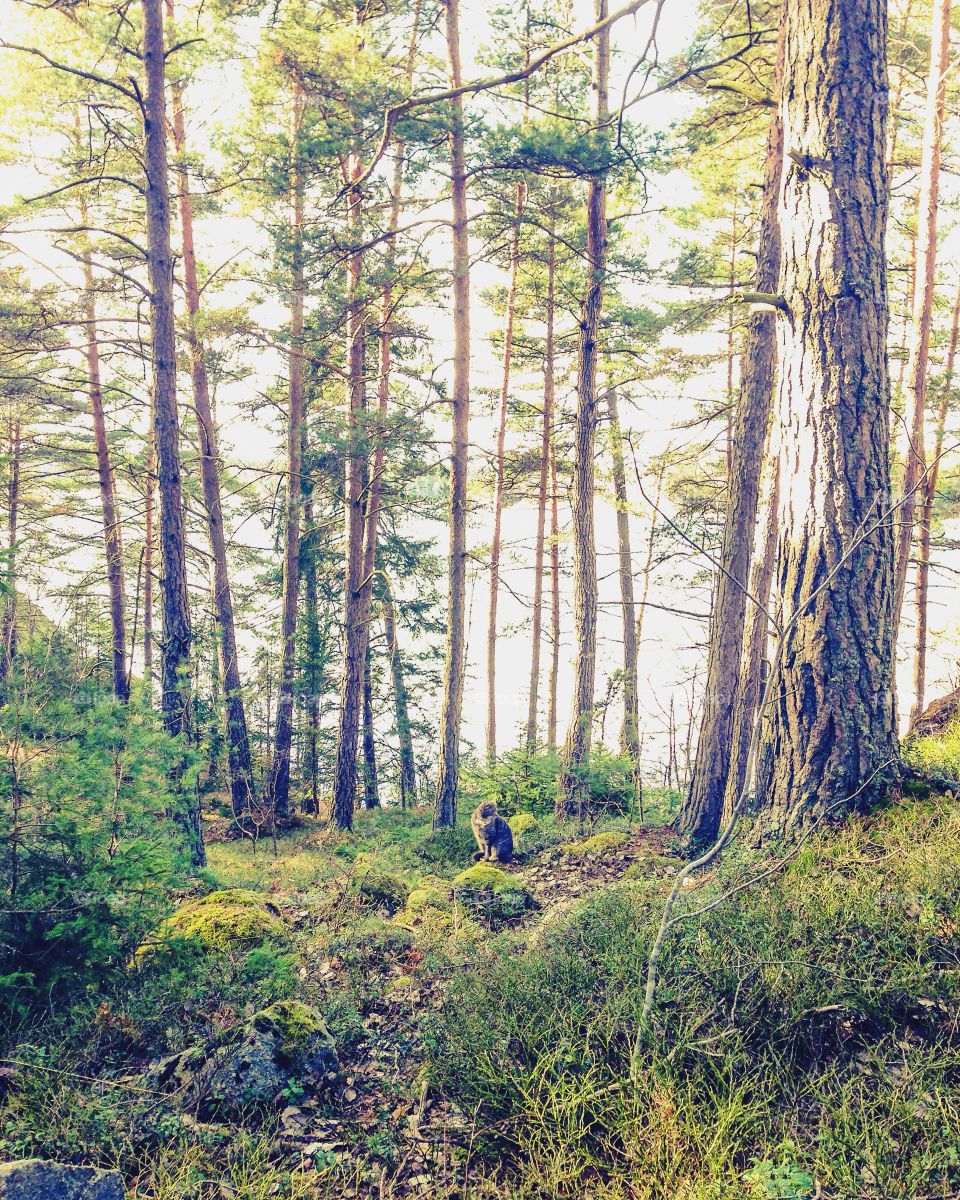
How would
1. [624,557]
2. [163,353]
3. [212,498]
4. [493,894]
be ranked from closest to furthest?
[493,894] < [163,353] < [212,498] < [624,557]

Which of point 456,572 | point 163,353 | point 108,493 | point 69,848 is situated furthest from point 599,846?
point 108,493

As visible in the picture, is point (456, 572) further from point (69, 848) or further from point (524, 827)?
point (69, 848)

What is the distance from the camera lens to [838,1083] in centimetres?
276

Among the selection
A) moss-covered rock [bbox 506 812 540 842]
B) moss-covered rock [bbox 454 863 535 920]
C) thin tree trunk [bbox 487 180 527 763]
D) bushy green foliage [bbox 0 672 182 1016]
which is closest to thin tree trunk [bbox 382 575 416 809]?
thin tree trunk [bbox 487 180 527 763]

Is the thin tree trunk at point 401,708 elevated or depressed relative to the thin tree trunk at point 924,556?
depressed

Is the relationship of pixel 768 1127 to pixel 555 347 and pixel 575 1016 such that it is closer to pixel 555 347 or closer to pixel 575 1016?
pixel 575 1016

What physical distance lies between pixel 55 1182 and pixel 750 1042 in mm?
2757

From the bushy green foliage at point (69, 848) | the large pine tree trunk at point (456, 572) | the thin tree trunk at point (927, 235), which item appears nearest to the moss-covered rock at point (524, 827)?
the large pine tree trunk at point (456, 572)

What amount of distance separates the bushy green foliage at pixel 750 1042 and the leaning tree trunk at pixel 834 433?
27.6 inches

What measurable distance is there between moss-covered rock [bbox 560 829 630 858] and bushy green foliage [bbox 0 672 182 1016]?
448cm

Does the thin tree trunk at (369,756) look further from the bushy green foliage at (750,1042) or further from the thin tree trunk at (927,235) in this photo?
the bushy green foliage at (750,1042)

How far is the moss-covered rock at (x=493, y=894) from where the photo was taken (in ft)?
19.0

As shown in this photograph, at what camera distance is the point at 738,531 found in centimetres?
820

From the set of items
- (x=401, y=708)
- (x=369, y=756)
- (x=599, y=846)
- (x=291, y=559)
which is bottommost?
(x=369, y=756)
